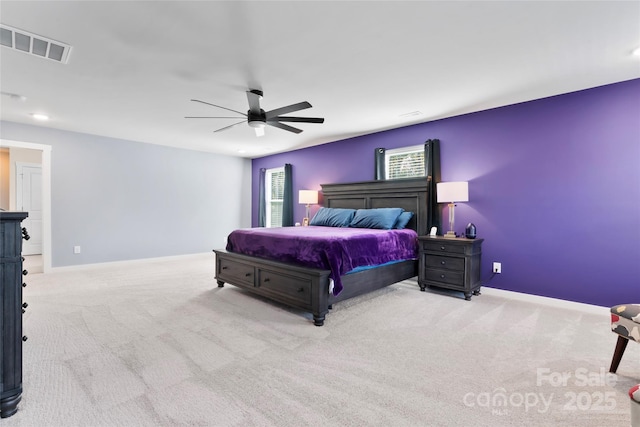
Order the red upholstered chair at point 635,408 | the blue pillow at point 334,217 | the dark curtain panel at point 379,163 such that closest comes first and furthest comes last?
the red upholstered chair at point 635,408 → the blue pillow at point 334,217 → the dark curtain panel at point 379,163

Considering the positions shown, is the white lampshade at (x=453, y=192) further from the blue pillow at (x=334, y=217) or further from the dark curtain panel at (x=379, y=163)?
the blue pillow at (x=334, y=217)

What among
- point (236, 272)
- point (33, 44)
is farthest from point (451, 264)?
point (33, 44)

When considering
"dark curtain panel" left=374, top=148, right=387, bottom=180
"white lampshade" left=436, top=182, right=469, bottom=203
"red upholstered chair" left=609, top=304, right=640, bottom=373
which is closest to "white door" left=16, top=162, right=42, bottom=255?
"dark curtain panel" left=374, top=148, right=387, bottom=180

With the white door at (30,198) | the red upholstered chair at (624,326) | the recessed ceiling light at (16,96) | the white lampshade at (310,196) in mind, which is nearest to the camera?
the red upholstered chair at (624,326)

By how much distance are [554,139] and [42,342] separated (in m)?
5.43

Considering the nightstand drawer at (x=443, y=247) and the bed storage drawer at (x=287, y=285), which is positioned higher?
the nightstand drawer at (x=443, y=247)

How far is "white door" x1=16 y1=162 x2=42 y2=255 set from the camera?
6401 millimetres

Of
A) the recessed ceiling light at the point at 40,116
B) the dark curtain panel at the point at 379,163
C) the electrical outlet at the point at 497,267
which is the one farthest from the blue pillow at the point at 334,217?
the recessed ceiling light at the point at 40,116

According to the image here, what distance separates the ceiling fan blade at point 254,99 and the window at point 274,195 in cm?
402

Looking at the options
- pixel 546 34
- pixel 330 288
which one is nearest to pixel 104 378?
pixel 330 288

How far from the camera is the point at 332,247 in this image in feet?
9.59

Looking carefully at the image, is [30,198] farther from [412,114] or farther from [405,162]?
[412,114]

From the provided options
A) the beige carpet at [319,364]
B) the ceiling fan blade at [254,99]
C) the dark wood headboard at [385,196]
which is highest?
the ceiling fan blade at [254,99]

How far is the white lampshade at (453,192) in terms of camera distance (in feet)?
12.1
